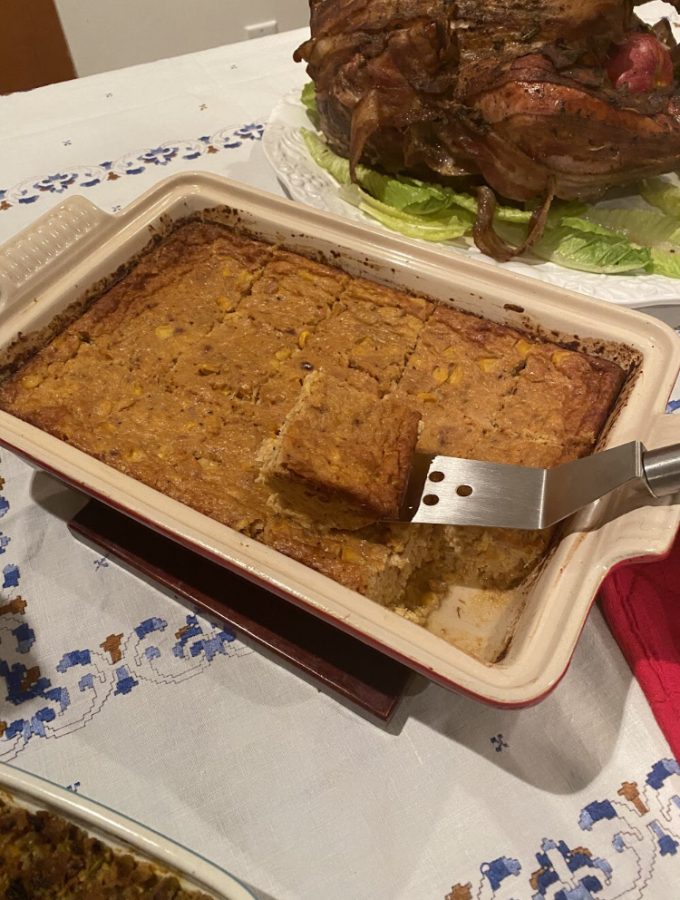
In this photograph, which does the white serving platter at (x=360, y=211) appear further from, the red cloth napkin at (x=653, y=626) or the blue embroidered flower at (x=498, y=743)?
the blue embroidered flower at (x=498, y=743)

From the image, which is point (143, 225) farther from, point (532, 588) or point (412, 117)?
point (532, 588)

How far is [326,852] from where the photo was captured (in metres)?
1.26

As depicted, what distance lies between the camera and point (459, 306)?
174 centimetres

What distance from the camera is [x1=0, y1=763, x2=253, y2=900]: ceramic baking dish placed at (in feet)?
3.50

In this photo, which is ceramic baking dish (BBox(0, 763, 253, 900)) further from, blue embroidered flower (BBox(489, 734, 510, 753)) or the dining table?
blue embroidered flower (BBox(489, 734, 510, 753))

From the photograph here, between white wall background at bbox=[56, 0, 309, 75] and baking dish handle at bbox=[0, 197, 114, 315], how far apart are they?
3.59m

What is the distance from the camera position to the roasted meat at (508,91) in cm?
209

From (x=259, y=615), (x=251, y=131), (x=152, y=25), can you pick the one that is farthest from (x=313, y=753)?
(x=152, y=25)

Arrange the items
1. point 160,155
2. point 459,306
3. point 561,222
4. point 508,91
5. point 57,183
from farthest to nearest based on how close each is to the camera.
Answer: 1. point 160,155
2. point 57,183
3. point 561,222
4. point 508,91
5. point 459,306

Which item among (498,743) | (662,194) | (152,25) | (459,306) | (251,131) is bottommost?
(498,743)

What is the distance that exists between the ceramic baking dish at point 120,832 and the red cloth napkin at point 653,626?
34.7 inches

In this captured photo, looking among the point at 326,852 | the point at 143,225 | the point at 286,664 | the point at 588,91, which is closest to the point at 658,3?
the point at 588,91

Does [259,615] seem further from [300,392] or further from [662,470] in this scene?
[662,470]

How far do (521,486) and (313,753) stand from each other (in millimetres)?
695
